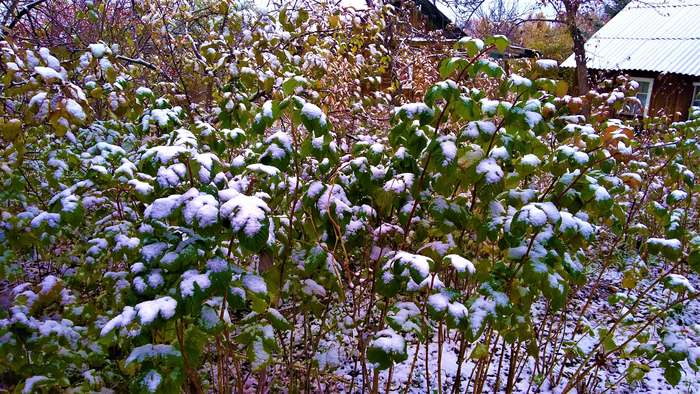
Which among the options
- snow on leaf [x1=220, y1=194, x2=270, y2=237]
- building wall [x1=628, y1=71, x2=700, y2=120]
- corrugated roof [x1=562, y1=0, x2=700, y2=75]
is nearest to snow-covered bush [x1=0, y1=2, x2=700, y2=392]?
snow on leaf [x1=220, y1=194, x2=270, y2=237]

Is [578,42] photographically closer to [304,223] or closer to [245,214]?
[304,223]

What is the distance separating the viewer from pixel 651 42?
1370cm

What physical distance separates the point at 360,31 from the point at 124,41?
325 centimetres

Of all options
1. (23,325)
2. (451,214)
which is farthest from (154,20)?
(451,214)

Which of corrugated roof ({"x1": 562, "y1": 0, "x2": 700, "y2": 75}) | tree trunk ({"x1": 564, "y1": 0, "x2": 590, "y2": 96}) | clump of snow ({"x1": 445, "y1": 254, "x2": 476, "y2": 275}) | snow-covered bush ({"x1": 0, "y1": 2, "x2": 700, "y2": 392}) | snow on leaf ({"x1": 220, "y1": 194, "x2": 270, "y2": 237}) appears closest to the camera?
snow on leaf ({"x1": 220, "y1": 194, "x2": 270, "y2": 237})

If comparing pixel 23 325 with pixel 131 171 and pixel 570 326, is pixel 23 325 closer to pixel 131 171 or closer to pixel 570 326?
pixel 131 171

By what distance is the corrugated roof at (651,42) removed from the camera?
1257 centimetres

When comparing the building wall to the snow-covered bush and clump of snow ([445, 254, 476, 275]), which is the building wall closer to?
the snow-covered bush

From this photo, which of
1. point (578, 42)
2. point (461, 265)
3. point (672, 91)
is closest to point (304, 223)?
point (461, 265)

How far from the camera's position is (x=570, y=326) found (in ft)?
11.4

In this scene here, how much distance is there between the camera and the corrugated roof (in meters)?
12.6

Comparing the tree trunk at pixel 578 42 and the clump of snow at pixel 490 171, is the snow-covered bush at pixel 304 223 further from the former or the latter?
the tree trunk at pixel 578 42

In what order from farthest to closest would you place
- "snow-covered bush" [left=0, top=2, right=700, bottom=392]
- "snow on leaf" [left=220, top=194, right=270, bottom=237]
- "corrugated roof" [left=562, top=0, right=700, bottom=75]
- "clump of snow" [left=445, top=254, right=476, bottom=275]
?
"corrugated roof" [left=562, top=0, right=700, bottom=75]
"clump of snow" [left=445, top=254, right=476, bottom=275]
"snow-covered bush" [left=0, top=2, right=700, bottom=392]
"snow on leaf" [left=220, top=194, right=270, bottom=237]

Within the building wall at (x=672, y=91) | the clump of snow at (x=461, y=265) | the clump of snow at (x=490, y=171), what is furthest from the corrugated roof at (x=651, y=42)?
the clump of snow at (x=461, y=265)
